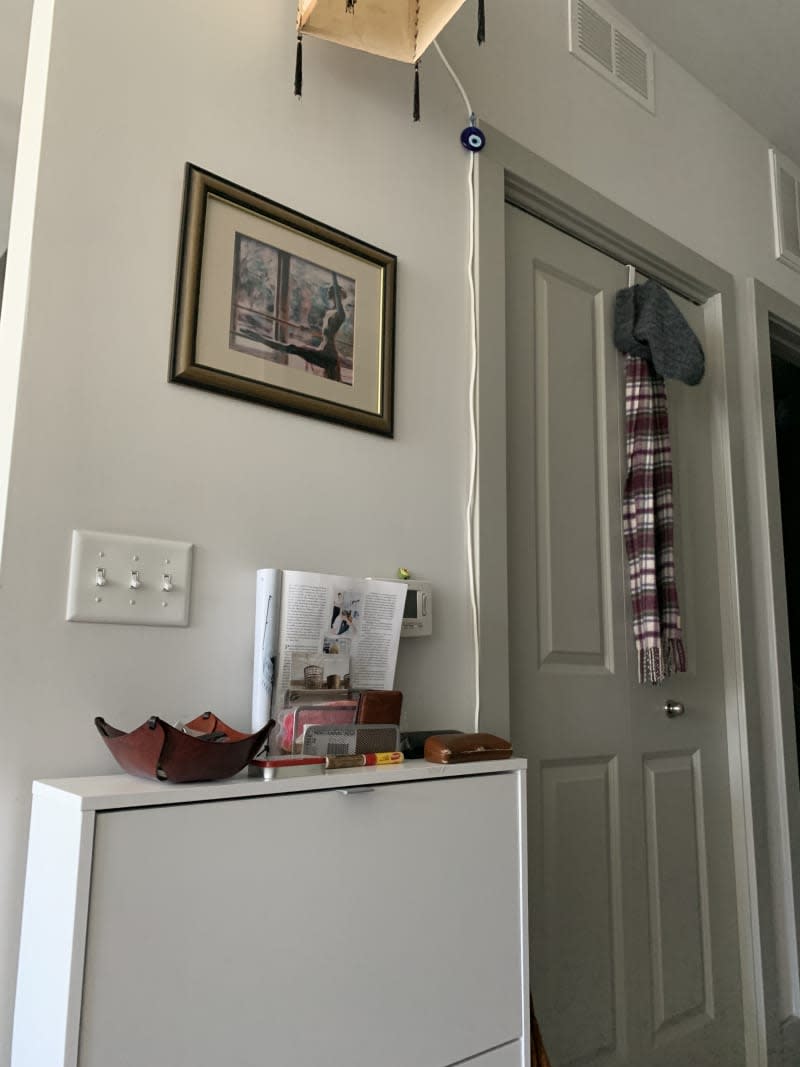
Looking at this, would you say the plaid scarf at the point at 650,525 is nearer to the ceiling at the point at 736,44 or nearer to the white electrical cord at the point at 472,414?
the white electrical cord at the point at 472,414

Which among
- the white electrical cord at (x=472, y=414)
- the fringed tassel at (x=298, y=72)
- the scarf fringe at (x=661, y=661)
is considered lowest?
the scarf fringe at (x=661, y=661)

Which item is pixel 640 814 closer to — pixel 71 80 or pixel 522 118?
pixel 522 118

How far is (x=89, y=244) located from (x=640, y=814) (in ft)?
5.21

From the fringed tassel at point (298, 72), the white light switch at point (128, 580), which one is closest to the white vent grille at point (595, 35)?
the fringed tassel at point (298, 72)

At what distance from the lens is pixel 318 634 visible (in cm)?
118

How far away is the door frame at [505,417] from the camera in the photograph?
153 cm

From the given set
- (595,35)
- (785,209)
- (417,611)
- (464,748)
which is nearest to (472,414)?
(417,611)

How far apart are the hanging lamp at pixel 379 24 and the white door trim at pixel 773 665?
4.63 ft

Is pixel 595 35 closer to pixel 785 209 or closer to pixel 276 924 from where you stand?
pixel 785 209

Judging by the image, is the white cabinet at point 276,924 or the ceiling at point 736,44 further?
the ceiling at point 736,44

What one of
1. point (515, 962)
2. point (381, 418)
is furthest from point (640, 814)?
point (381, 418)

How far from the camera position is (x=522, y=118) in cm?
180

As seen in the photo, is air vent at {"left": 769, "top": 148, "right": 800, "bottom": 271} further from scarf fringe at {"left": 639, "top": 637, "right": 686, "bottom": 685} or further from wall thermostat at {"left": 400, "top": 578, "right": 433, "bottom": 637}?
wall thermostat at {"left": 400, "top": 578, "right": 433, "bottom": 637}

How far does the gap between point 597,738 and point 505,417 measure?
73cm
